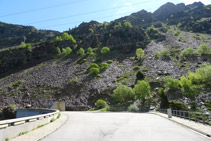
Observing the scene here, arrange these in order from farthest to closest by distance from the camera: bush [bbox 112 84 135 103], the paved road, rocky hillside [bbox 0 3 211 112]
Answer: rocky hillside [bbox 0 3 211 112], bush [bbox 112 84 135 103], the paved road

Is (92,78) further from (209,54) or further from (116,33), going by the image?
(116,33)

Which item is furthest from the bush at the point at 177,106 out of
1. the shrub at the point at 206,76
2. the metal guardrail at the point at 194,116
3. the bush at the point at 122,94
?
the shrub at the point at 206,76

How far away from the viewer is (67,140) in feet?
21.1

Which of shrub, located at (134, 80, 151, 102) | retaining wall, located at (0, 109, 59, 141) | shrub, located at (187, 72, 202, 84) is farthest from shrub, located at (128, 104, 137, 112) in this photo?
retaining wall, located at (0, 109, 59, 141)

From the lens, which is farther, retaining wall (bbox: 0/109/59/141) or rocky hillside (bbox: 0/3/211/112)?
rocky hillside (bbox: 0/3/211/112)

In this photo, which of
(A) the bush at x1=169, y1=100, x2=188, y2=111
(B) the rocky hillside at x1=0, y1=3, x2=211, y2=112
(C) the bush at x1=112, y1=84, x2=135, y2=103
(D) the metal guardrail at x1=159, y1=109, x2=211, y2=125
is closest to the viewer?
(D) the metal guardrail at x1=159, y1=109, x2=211, y2=125

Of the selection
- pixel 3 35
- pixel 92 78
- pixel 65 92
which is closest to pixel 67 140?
pixel 65 92

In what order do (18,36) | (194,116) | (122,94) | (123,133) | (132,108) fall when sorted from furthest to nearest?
(18,36)
(122,94)
(132,108)
(194,116)
(123,133)

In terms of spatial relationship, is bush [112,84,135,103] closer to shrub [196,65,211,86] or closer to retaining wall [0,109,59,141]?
shrub [196,65,211,86]

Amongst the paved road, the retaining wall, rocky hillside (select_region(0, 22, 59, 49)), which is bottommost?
the paved road

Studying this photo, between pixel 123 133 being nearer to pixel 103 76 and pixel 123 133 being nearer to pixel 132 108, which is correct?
pixel 132 108

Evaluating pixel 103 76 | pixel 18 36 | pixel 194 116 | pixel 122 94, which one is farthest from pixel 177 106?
pixel 18 36

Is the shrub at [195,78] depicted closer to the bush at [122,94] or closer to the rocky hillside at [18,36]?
the bush at [122,94]

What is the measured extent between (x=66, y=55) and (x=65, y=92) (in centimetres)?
4984
